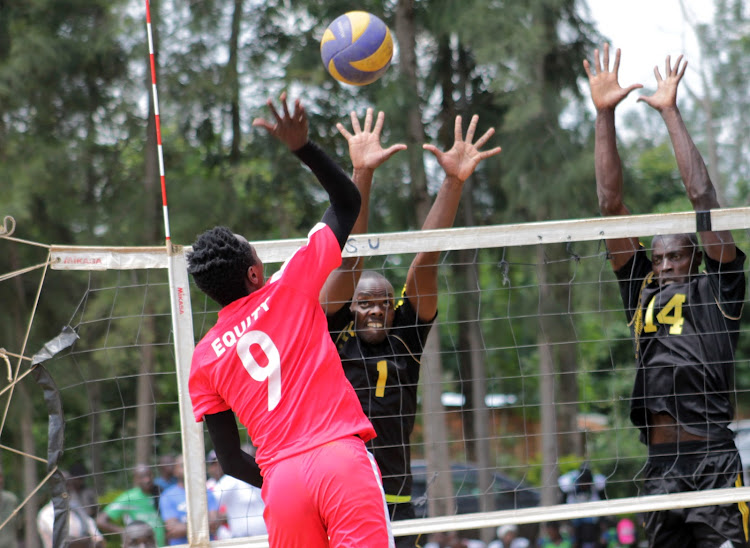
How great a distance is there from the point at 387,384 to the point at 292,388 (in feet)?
5.38

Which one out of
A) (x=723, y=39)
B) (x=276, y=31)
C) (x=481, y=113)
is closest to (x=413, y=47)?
(x=481, y=113)

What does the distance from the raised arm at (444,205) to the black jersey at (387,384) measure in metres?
0.11

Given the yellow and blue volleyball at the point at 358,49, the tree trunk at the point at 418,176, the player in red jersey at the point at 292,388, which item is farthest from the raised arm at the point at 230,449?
the tree trunk at the point at 418,176

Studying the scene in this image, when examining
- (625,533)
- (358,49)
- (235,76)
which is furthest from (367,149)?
(625,533)

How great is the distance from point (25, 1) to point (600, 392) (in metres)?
16.6

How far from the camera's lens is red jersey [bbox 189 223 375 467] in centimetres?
302

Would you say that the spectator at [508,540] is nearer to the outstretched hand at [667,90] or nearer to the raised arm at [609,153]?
the raised arm at [609,153]

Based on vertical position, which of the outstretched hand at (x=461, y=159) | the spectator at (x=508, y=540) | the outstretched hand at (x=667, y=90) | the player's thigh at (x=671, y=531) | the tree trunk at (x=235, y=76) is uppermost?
the tree trunk at (x=235, y=76)

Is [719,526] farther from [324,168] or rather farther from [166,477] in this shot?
[166,477]

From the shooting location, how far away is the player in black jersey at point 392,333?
15.0 ft

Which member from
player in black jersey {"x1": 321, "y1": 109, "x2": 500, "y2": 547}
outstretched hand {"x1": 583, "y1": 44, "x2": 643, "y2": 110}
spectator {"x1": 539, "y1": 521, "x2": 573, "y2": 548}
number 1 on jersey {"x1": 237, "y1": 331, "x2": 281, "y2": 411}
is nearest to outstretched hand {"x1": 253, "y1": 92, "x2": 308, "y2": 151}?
number 1 on jersey {"x1": 237, "y1": 331, "x2": 281, "y2": 411}

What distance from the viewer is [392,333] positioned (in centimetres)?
474

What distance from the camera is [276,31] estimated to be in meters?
11.1

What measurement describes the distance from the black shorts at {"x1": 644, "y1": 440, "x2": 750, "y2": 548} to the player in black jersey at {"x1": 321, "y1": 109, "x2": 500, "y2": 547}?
1367mm
